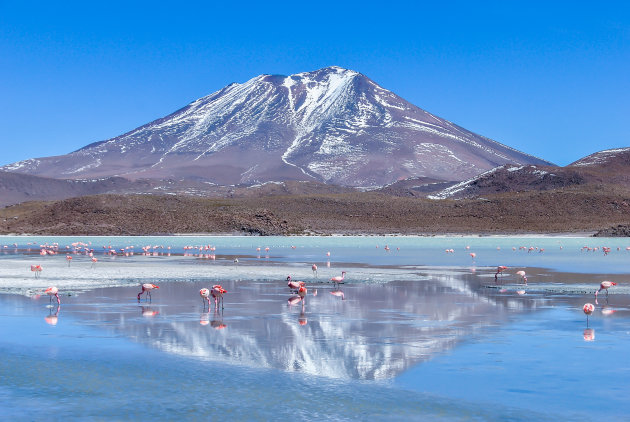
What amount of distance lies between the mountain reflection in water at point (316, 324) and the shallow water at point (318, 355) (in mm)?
48

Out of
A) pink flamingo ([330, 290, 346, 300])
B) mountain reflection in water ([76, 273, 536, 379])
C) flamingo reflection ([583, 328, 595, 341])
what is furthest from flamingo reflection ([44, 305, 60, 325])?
flamingo reflection ([583, 328, 595, 341])

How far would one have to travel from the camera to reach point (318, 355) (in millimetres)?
14539

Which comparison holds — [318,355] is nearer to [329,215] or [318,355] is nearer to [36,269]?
[36,269]

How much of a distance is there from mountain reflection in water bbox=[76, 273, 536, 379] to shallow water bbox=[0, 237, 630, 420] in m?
0.05

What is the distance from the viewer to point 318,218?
4865 inches

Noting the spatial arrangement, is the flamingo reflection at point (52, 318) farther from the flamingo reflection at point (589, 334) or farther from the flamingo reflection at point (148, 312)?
the flamingo reflection at point (589, 334)

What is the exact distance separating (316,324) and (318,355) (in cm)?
398

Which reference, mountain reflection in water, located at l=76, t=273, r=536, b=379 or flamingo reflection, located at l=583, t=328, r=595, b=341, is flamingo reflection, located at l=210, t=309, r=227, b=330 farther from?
flamingo reflection, located at l=583, t=328, r=595, b=341

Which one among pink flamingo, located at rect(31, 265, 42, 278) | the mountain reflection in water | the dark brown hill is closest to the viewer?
the mountain reflection in water

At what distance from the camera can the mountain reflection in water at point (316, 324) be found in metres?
14.3

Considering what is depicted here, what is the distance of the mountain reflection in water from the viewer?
14.3m

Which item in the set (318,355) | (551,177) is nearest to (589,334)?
(318,355)

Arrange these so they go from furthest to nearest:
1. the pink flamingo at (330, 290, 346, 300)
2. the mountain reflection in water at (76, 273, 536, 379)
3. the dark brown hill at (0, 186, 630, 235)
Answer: the dark brown hill at (0, 186, 630, 235), the pink flamingo at (330, 290, 346, 300), the mountain reflection in water at (76, 273, 536, 379)

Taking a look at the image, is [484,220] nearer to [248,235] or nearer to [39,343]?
[248,235]
